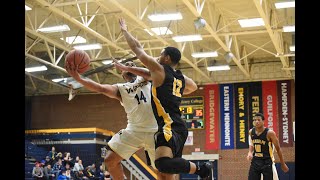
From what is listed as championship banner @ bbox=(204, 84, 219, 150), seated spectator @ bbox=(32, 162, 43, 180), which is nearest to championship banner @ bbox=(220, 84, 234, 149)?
championship banner @ bbox=(204, 84, 219, 150)

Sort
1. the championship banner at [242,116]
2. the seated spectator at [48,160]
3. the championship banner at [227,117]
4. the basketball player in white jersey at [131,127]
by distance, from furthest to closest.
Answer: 1. the championship banner at [227,117]
2. the championship banner at [242,116]
3. the seated spectator at [48,160]
4. the basketball player in white jersey at [131,127]

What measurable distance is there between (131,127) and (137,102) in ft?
1.27

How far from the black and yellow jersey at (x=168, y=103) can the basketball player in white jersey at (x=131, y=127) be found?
699 millimetres

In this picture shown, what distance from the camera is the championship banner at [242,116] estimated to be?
23.9 meters

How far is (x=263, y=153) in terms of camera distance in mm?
8836

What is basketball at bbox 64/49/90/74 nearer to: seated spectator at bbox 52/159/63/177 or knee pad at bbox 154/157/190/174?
knee pad at bbox 154/157/190/174

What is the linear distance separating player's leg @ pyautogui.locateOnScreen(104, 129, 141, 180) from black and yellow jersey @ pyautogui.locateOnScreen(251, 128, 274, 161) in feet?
10.5

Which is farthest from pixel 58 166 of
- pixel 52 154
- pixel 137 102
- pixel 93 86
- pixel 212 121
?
pixel 93 86

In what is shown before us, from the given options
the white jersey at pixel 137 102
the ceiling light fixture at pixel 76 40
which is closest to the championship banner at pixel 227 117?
the ceiling light fixture at pixel 76 40

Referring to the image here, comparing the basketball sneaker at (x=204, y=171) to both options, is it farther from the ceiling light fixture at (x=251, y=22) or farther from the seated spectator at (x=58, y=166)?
the seated spectator at (x=58, y=166)

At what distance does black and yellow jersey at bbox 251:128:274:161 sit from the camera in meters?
8.82
